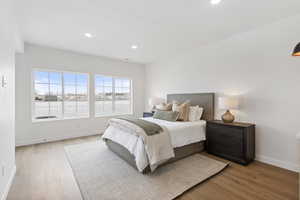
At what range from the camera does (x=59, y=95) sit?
4383mm

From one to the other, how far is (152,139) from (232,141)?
1618mm

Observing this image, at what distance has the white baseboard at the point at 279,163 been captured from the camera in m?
2.42

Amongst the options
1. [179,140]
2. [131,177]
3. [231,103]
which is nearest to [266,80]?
[231,103]

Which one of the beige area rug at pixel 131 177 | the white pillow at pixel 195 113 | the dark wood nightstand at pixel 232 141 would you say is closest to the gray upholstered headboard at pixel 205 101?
the white pillow at pixel 195 113

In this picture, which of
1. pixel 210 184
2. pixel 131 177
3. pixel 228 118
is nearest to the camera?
pixel 210 184

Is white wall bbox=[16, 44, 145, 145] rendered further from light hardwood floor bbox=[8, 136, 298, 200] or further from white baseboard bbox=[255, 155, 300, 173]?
white baseboard bbox=[255, 155, 300, 173]

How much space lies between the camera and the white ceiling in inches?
84.5

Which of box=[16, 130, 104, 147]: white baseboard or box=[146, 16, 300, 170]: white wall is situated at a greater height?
box=[146, 16, 300, 170]: white wall

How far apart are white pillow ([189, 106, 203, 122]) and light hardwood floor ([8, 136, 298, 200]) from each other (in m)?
1.23

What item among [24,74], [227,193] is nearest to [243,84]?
[227,193]

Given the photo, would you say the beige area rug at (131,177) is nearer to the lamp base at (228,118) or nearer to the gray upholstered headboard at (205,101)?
the lamp base at (228,118)

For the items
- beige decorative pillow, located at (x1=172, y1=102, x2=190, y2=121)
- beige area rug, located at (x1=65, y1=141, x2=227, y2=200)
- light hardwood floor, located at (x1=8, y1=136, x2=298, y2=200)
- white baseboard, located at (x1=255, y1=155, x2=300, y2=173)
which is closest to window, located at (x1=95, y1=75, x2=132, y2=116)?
beige area rug, located at (x1=65, y1=141, x2=227, y2=200)

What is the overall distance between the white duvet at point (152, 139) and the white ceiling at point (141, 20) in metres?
1.95

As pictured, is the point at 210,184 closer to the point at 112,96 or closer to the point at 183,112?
the point at 183,112
